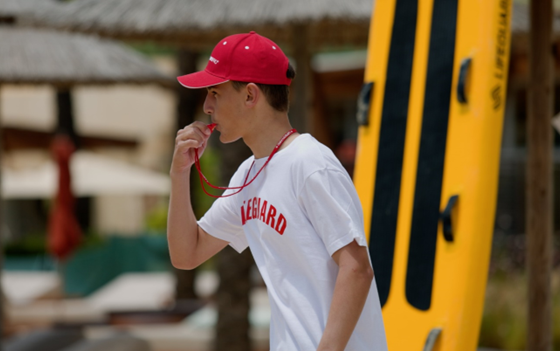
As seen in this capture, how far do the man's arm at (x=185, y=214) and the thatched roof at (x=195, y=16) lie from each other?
281 centimetres

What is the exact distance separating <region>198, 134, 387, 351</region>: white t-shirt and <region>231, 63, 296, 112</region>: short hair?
11cm

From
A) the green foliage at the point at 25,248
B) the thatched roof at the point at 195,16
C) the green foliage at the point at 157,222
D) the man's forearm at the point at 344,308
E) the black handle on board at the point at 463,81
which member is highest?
the thatched roof at the point at 195,16

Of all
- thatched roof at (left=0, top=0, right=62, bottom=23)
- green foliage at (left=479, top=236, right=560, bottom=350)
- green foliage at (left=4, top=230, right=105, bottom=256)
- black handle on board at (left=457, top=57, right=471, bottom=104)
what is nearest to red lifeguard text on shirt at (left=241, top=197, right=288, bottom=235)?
black handle on board at (left=457, top=57, right=471, bottom=104)

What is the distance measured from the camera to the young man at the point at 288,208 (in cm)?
183

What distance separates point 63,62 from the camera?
22.8ft

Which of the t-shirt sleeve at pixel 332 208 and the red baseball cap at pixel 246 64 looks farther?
the red baseball cap at pixel 246 64

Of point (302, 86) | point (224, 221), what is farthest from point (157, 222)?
point (224, 221)

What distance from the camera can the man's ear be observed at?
199 cm

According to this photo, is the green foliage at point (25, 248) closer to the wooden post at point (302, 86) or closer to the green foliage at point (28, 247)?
the green foliage at point (28, 247)

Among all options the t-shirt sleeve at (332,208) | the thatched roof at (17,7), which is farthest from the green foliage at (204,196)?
the t-shirt sleeve at (332,208)

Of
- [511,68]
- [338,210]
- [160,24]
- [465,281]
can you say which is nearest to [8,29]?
[160,24]

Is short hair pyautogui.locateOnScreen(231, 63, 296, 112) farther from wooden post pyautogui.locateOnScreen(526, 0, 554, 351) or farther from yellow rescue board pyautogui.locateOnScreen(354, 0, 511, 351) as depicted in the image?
wooden post pyautogui.locateOnScreen(526, 0, 554, 351)

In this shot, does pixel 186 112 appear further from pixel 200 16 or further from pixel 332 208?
pixel 332 208

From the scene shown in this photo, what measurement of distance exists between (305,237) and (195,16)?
140 inches
